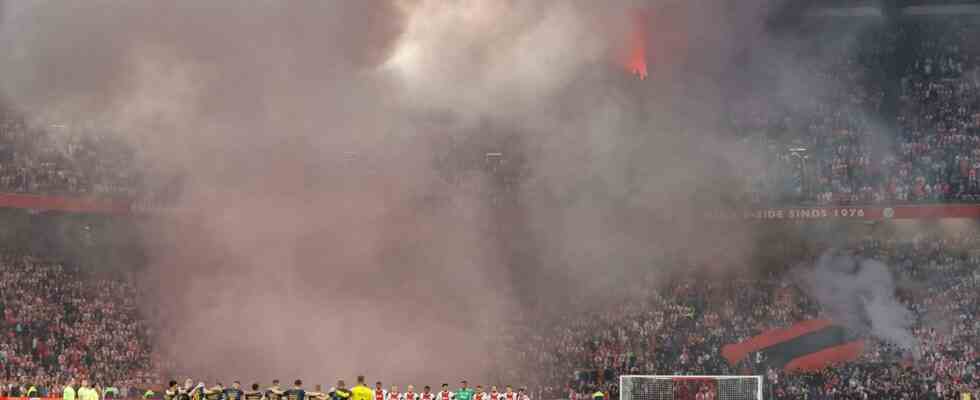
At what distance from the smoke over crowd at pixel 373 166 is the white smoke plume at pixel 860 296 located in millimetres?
2778

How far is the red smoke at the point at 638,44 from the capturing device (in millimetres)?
44719

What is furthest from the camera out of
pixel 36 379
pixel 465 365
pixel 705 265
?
pixel 705 265

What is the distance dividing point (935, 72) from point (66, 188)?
3051 centimetres

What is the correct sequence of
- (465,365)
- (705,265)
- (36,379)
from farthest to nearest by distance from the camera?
(705,265)
(465,365)
(36,379)

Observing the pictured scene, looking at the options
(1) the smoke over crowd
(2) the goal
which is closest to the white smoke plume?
(1) the smoke over crowd

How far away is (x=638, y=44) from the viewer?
45.2 meters

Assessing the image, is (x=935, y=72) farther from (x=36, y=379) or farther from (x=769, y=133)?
(x=36, y=379)

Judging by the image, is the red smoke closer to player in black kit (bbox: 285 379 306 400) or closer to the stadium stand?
the stadium stand

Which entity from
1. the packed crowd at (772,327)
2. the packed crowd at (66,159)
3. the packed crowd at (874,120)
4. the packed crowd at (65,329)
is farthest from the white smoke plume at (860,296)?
the packed crowd at (66,159)

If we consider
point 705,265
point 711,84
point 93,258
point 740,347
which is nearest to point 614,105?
point 711,84

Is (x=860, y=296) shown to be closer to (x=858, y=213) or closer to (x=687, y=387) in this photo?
(x=858, y=213)

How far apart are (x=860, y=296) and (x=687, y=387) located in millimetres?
9912

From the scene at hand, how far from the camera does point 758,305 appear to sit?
36.8 metres

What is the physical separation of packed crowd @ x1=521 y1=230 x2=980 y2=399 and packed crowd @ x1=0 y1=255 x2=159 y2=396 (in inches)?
477
